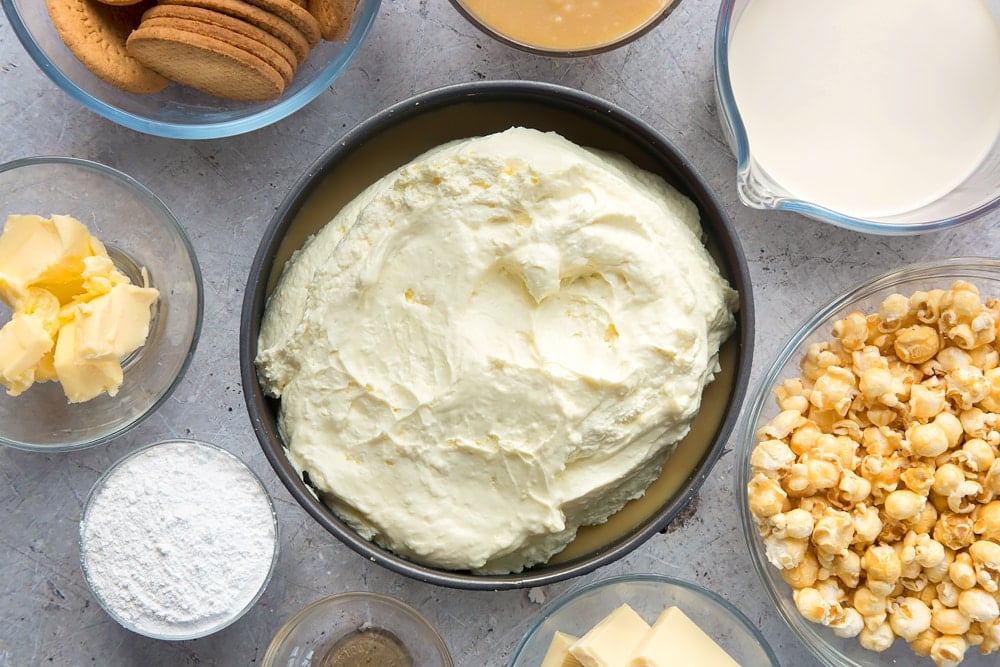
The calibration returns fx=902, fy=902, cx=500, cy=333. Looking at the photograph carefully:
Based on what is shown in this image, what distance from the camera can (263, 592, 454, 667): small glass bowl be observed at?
1.71m

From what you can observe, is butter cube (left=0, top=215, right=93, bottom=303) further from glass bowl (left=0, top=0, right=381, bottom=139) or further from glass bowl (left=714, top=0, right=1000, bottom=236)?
glass bowl (left=714, top=0, right=1000, bottom=236)

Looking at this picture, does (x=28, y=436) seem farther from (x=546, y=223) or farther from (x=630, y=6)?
(x=630, y=6)

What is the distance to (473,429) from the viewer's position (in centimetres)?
146

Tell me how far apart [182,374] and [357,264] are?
0.44m

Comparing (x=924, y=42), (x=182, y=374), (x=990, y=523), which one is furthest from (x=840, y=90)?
(x=182, y=374)

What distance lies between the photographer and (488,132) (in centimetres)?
169

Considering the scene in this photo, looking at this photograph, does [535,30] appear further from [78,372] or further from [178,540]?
[178,540]

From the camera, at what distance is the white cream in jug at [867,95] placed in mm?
1647

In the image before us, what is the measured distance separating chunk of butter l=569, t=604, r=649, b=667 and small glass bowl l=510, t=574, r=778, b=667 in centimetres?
5

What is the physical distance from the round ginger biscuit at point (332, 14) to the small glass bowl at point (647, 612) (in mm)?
1100

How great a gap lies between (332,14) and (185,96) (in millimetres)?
357

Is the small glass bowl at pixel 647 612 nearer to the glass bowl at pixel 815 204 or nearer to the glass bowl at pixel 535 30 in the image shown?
the glass bowl at pixel 815 204

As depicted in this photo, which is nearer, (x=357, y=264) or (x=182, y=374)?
(x=357, y=264)

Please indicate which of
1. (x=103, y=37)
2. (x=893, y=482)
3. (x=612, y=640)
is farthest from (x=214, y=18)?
(x=893, y=482)
